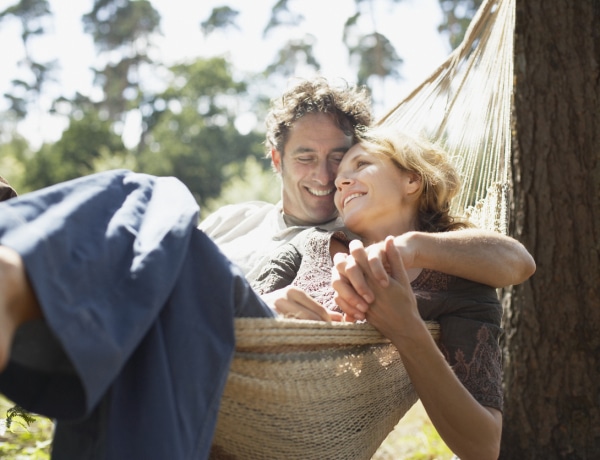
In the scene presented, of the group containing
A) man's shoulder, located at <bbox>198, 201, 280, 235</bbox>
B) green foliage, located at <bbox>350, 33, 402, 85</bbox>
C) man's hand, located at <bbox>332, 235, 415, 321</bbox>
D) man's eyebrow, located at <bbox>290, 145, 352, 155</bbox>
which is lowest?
man's shoulder, located at <bbox>198, 201, 280, 235</bbox>

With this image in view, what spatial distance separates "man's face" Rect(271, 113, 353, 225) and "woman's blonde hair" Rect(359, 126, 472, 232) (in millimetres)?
324

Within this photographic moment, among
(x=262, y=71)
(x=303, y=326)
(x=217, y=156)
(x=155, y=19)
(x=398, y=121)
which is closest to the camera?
(x=303, y=326)

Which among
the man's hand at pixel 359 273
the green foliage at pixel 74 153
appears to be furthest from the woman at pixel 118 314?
the green foliage at pixel 74 153

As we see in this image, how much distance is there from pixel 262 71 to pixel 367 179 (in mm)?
35391

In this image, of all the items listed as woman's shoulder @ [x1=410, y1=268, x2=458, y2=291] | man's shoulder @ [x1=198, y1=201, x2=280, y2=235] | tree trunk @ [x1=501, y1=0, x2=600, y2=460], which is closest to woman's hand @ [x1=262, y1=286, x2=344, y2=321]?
woman's shoulder @ [x1=410, y1=268, x2=458, y2=291]

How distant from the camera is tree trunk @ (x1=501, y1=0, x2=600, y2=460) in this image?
2.21 metres

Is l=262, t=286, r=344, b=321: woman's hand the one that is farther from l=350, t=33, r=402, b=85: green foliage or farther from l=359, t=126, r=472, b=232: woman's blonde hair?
l=350, t=33, r=402, b=85: green foliage

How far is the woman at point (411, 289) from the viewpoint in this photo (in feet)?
4.50

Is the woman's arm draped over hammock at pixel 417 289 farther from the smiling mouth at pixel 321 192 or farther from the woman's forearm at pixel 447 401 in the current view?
the smiling mouth at pixel 321 192

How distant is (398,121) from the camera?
2.41 m

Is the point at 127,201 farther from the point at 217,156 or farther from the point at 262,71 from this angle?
the point at 262,71

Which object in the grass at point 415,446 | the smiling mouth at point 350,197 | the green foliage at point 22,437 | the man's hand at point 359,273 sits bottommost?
the grass at point 415,446

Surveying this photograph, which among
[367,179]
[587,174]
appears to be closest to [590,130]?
[587,174]

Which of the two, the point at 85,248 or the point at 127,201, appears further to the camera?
the point at 127,201
